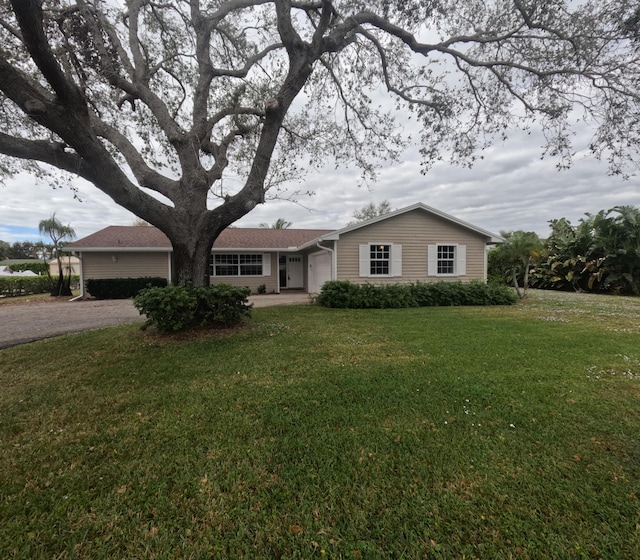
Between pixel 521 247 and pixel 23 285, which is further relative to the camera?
pixel 23 285

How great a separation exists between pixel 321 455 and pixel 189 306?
4.63 metres

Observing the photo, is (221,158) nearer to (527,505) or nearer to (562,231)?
(527,505)

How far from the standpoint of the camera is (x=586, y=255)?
1686cm

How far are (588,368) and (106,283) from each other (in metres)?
16.9

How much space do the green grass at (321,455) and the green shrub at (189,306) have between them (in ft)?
3.44

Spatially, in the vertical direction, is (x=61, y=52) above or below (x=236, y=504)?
above

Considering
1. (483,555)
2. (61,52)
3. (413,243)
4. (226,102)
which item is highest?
(226,102)

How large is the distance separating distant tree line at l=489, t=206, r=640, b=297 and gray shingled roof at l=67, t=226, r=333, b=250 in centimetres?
1035

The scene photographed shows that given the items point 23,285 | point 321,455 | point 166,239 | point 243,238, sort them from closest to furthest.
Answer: point 321,455 < point 166,239 < point 23,285 < point 243,238

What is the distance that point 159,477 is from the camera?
7.57 feet

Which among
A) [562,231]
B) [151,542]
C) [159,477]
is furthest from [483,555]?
[562,231]

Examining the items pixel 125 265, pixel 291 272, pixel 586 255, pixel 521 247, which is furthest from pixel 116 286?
pixel 586 255

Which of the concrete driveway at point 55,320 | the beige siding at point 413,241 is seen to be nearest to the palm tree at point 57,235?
the concrete driveway at point 55,320

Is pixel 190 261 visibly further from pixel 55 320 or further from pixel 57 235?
pixel 57 235
